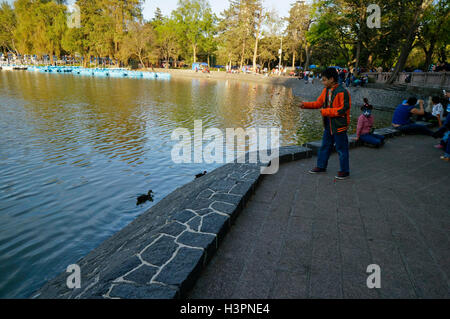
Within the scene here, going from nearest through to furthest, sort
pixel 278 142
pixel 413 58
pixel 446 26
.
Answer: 1. pixel 278 142
2. pixel 446 26
3. pixel 413 58

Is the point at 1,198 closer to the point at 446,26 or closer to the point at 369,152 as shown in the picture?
the point at 369,152

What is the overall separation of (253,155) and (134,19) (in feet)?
245

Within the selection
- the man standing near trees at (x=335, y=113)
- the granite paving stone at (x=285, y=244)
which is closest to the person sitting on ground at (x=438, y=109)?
the granite paving stone at (x=285, y=244)

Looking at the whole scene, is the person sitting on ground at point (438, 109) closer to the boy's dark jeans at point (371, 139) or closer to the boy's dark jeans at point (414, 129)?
the boy's dark jeans at point (414, 129)

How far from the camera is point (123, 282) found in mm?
2512

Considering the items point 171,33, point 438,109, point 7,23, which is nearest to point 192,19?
point 171,33

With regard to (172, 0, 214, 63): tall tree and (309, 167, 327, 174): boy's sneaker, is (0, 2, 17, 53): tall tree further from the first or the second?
(309, 167, 327, 174): boy's sneaker

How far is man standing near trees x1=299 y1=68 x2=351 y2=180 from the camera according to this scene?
16.5 feet

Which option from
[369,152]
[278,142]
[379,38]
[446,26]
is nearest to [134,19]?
[379,38]

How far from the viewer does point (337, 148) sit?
213 inches

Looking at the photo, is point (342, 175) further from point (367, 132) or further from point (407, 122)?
point (407, 122)

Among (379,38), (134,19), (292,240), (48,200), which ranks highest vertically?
(134,19)

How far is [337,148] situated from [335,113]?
0.76m

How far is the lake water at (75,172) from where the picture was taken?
456cm
